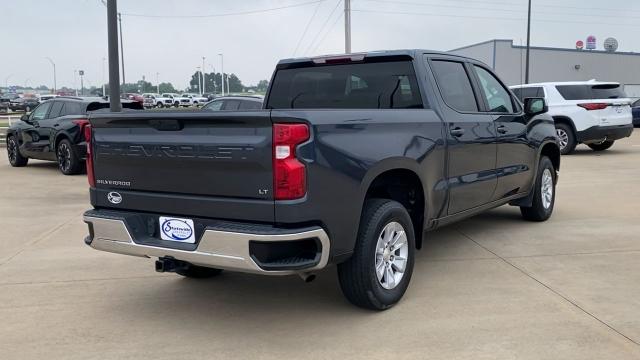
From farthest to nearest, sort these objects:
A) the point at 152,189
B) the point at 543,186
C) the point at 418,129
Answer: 1. the point at 543,186
2. the point at 418,129
3. the point at 152,189

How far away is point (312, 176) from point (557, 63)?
4943cm

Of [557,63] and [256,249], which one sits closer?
[256,249]

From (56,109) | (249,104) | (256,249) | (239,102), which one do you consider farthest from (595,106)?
(256,249)

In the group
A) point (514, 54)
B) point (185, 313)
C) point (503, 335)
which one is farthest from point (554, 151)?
point (514, 54)

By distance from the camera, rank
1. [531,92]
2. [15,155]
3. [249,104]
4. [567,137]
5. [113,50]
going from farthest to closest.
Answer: [531,92], [567,137], [15,155], [249,104], [113,50]

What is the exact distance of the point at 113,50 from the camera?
1129cm

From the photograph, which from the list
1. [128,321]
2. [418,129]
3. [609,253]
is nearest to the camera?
[128,321]

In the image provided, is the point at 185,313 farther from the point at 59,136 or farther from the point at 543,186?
the point at 59,136

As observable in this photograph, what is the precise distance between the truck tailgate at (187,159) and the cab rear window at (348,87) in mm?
1807

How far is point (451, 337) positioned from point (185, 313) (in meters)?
1.90

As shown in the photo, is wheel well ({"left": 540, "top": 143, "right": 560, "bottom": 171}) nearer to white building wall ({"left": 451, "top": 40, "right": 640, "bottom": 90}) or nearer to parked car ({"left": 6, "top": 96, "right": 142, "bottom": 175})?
parked car ({"left": 6, "top": 96, "right": 142, "bottom": 175})

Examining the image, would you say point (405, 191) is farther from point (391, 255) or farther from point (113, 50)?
point (113, 50)

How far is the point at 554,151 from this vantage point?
24.4ft

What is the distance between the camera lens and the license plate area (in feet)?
12.6
